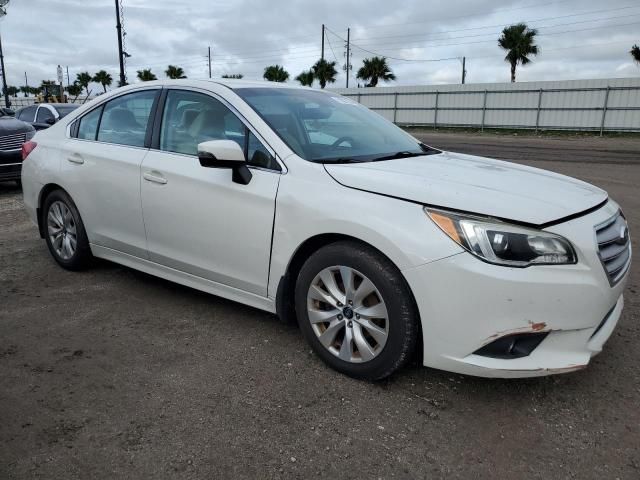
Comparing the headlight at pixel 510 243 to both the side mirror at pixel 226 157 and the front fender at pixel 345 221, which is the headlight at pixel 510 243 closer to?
the front fender at pixel 345 221

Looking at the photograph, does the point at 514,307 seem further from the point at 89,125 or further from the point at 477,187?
the point at 89,125

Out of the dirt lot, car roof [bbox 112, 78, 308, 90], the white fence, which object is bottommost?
the dirt lot

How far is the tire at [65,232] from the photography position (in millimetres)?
4539

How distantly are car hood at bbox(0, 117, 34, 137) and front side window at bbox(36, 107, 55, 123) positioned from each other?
2434mm

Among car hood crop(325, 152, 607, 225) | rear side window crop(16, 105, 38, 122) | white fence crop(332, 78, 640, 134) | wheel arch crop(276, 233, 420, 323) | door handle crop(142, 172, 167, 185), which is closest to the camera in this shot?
car hood crop(325, 152, 607, 225)

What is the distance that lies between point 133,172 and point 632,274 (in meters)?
4.11

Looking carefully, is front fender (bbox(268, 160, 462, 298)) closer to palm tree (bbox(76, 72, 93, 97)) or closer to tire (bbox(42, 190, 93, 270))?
tire (bbox(42, 190, 93, 270))

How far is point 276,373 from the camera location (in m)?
3.07

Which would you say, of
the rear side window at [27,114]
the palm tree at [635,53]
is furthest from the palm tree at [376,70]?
the rear side window at [27,114]

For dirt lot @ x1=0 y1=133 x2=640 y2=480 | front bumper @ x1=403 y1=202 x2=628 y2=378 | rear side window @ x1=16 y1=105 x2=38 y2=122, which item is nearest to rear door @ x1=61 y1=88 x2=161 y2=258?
dirt lot @ x1=0 y1=133 x2=640 y2=480

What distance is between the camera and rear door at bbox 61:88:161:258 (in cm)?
397

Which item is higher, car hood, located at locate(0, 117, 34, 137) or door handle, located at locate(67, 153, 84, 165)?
car hood, located at locate(0, 117, 34, 137)

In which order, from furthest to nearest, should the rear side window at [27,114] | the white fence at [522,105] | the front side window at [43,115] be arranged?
the white fence at [522,105]
the rear side window at [27,114]
the front side window at [43,115]

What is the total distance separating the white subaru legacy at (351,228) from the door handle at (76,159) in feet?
0.06
